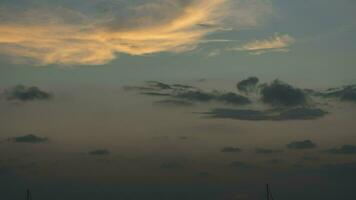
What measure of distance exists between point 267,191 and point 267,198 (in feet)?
6.21

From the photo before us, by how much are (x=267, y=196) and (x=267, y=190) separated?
1632mm

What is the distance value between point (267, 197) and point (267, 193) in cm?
125

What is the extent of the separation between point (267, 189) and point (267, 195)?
63.1 inches

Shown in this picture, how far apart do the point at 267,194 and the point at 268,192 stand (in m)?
2.70

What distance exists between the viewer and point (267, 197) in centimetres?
18038

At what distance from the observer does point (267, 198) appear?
17975 cm

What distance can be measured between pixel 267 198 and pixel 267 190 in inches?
86.7

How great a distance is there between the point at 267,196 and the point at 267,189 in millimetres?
1866

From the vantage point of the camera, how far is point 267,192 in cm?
18000

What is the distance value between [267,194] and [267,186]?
163 inches

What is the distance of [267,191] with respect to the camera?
180375 mm

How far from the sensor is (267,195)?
180 metres

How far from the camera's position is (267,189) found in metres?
181

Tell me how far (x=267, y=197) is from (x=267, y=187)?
133 inches
